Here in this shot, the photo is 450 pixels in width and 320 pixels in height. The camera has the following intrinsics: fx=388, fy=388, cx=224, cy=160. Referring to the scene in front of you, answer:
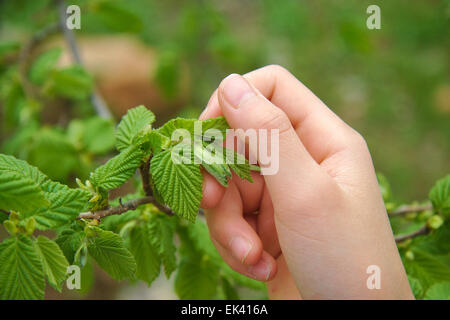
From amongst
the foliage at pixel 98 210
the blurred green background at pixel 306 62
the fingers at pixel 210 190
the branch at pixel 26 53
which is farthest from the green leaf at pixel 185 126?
the blurred green background at pixel 306 62

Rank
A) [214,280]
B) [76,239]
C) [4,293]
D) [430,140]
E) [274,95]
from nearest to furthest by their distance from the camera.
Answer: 1. [4,293]
2. [76,239]
3. [274,95]
4. [214,280]
5. [430,140]

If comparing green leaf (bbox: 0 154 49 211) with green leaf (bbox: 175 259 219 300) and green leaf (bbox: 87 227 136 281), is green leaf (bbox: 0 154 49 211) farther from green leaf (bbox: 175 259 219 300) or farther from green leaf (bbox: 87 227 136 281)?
green leaf (bbox: 175 259 219 300)

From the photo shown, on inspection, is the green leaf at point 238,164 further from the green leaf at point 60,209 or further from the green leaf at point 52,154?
the green leaf at point 52,154

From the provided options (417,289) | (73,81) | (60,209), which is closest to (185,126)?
(60,209)

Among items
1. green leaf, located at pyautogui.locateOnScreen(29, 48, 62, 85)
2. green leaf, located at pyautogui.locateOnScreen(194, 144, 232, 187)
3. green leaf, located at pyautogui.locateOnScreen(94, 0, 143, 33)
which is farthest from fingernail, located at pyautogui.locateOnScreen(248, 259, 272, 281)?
green leaf, located at pyautogui.locateOnScreen(94, 0, 143, 33)

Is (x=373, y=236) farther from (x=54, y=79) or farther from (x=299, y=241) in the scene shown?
(x=54, y=79)

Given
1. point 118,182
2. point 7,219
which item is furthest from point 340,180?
point 7,219

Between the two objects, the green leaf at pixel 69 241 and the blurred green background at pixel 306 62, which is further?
the blurred green background at pixel 306 62

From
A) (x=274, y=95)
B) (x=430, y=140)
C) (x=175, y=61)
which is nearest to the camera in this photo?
(x=274, y=95)
